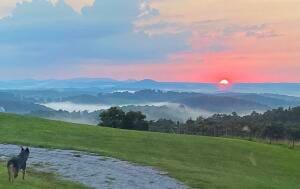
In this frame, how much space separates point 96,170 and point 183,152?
13.6 metres

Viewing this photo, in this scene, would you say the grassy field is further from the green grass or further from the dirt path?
the green grass

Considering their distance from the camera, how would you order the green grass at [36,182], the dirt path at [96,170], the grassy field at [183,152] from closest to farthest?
the green grass at [36,182], the dirt path at [96,170], the grassy field at [183,152]

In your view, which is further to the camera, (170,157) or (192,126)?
(192,126)

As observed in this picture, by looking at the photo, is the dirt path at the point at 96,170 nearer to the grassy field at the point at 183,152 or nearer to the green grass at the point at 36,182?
the green grass at the point at 36,182

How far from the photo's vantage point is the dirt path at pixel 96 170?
81.8 ft

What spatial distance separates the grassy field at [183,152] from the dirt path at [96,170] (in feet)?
4.65

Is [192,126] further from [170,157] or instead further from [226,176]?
[226,176]

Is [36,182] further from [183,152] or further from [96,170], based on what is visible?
[183,152]

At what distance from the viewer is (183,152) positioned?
40281 mm

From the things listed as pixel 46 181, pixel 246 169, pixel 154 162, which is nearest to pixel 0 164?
pixel 46 181

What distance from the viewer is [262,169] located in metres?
37.5

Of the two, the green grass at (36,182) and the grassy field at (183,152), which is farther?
the grassy field at (183,152)

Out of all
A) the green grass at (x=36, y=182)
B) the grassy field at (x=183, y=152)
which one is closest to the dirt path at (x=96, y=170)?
the green grass at (x=36, y=182)

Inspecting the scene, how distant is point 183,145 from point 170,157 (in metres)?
6.15
